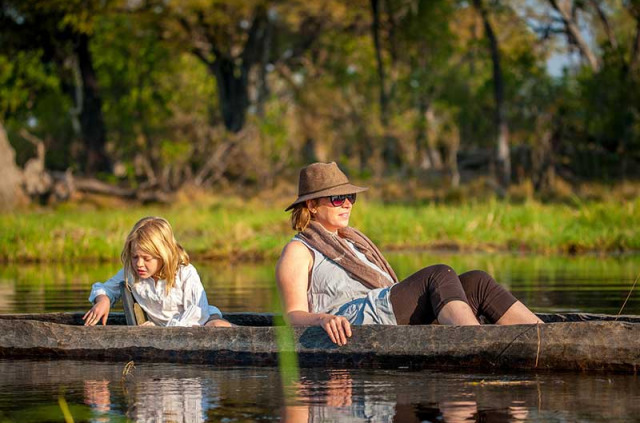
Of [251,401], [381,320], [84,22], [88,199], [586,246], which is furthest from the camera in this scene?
[84,22]

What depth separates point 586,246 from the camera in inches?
789

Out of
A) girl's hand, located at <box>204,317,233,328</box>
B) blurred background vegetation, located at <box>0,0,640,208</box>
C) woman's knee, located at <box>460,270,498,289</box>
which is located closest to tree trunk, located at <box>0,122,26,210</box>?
blurred background vegetation, located at <box>0,0,640,208</box>

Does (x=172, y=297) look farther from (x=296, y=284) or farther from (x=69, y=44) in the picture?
(x=69, y=44)

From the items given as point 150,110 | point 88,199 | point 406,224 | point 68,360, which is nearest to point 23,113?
point 150,110

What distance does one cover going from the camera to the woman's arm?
24.5 feet

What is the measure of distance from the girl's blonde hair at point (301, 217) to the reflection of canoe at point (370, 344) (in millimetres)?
642

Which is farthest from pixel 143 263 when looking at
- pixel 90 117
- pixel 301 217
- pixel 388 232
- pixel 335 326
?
pixel 90 117

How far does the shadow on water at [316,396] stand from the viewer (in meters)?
5.94

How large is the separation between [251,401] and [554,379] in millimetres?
1815

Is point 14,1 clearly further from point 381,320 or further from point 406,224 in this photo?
point 381,320

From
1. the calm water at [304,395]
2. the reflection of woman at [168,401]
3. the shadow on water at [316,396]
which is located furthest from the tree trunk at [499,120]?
the reflection of woman at [168,401]

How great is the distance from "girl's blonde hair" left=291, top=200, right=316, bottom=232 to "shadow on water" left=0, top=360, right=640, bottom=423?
2.98 ft

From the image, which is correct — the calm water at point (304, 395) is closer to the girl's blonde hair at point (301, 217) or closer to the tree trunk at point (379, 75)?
the girl's blonde hair at point (301, 217)

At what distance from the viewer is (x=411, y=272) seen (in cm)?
1469
